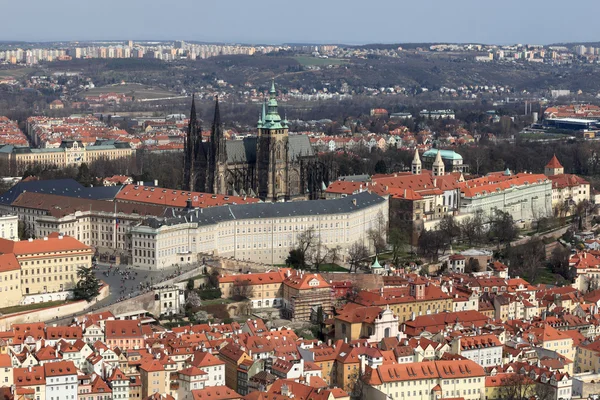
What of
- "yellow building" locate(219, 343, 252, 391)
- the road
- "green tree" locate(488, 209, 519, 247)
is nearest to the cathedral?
"green tree" locate(488, 209, 519, 247)

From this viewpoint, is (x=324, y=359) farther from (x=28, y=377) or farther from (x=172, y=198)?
(x=172, y=198)

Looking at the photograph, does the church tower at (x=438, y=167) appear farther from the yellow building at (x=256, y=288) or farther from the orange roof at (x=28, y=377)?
the orange roof at (x=28, y=377)

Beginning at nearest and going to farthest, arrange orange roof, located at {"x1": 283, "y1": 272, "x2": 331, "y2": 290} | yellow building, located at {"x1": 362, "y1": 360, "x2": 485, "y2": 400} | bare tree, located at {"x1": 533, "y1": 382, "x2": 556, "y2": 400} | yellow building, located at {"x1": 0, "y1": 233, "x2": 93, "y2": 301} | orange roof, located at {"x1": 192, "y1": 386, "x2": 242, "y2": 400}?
orange roof, located at {"x1": 192, "y1": 386, "x2": 242, "y2": 400} < yellow building, located at {"x1": 362, "y1": 360, "x2": 485, "y2": 400} < bare tree, located at {"x1": 533, "y1": 382, "x2": 556, "y2": 400} < yellow building, located at {"x1": 0, "y1": 233, "x2": 93, "y2": 301} < orange roof, located at {"x1": 283, "y1": 272, "x2": 331, "y2": 290}

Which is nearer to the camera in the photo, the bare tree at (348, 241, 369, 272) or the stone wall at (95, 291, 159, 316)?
the stone wall at (95, 291, 159, 316)

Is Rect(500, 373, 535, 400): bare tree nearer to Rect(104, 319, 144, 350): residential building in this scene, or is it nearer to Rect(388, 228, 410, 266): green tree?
Rect(104, 319, 144, 350): residential building

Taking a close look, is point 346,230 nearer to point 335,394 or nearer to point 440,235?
point 440,235

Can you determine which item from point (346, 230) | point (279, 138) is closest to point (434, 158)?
point (279, 138)

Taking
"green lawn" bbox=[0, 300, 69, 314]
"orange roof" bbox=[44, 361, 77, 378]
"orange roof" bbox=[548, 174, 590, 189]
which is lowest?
"green lawn" bbox=[0, 300, 69, 314]

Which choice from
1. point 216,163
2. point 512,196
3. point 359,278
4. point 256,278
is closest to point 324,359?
point 256,278
